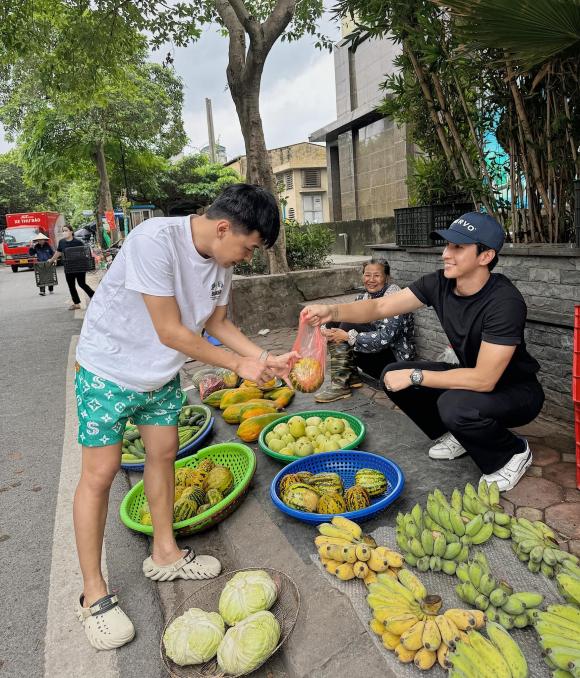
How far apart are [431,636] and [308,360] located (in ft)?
5.85

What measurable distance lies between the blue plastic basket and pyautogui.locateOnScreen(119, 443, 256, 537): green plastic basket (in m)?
0.26

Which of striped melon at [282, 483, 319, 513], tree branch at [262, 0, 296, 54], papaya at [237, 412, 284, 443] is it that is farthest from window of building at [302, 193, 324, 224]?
striped melon at [282, 483, 319, 513]

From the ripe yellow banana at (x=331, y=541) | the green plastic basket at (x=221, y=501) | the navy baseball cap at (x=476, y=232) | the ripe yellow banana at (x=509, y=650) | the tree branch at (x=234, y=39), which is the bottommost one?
the green plastic basket at (x=221, y=501)

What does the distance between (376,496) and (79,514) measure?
161 cm

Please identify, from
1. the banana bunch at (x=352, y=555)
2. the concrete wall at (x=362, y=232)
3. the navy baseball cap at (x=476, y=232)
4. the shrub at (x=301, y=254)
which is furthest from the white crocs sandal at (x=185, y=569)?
the concrete wall at (x=362, y=232)

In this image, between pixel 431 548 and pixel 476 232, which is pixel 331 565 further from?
pixel 476 232

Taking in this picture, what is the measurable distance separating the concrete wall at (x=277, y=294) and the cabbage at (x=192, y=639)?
5336 millimetres

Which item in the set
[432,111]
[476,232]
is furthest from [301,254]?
[476,232]

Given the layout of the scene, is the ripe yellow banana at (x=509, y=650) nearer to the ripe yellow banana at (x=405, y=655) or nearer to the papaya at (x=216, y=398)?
the ripe yellow banana at (x=405, y=655)

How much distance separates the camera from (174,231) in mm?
2248

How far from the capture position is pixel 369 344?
4.42 meters

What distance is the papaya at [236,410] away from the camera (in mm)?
4363

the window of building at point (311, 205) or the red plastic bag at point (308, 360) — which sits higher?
the window of building at point (311, 205)

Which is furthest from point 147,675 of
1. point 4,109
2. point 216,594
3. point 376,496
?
point 4,109
